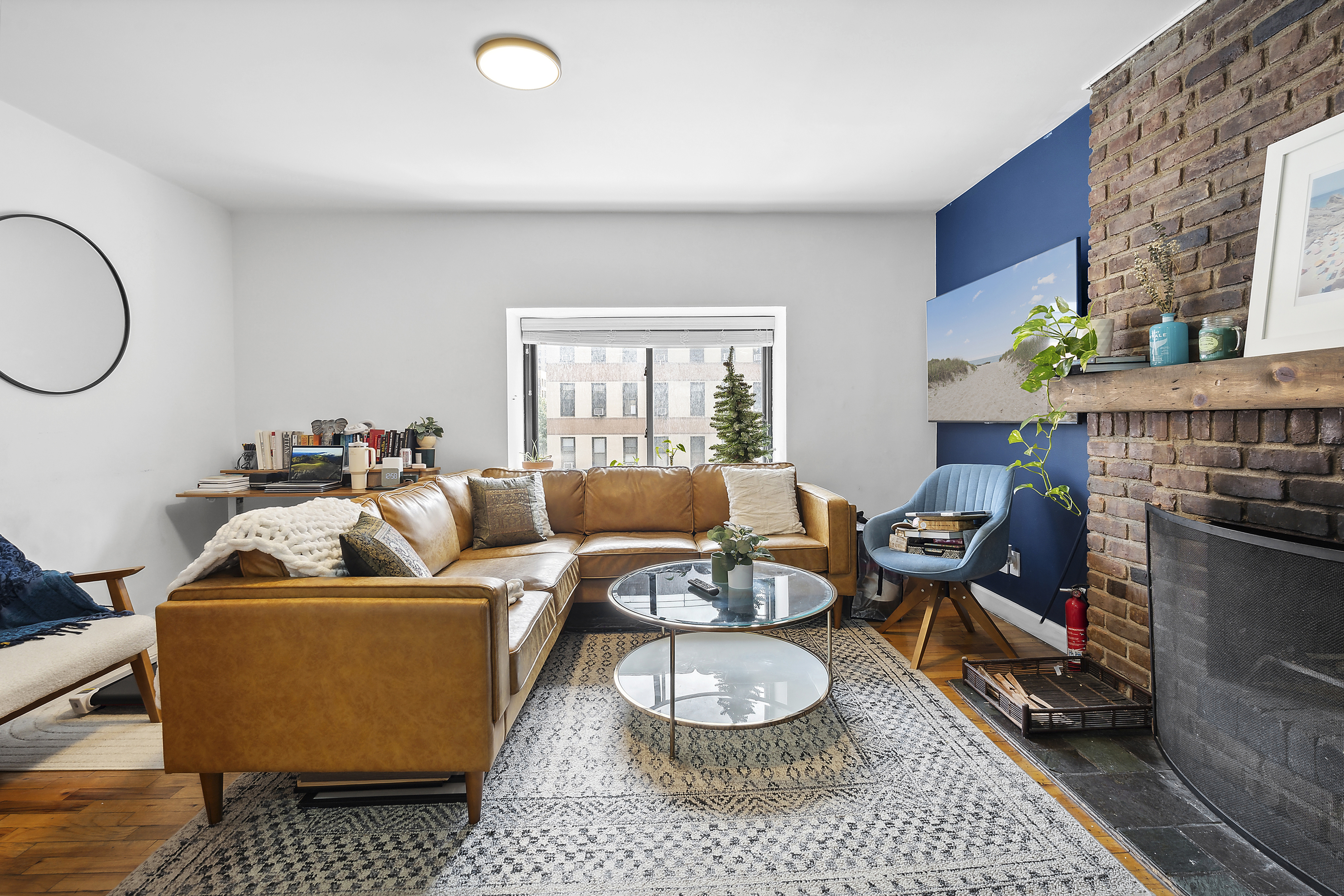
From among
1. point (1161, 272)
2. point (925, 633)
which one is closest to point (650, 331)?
point (925, 633)

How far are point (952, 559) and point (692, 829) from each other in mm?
1792

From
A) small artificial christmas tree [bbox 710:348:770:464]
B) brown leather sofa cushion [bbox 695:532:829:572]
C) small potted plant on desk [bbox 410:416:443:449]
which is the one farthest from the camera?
small artificial christmas tree [bbox 710:348:770:464]

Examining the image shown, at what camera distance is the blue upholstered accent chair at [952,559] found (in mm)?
2730

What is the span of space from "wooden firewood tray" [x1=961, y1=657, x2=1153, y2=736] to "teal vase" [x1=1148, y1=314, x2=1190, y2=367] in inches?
43.1

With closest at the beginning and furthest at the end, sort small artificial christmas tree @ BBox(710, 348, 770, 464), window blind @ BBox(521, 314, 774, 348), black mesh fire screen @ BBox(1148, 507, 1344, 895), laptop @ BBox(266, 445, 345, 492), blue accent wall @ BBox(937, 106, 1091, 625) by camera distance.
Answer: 1. black mesh fire screen @ BBox(1148, 507, 1344, 895)
2. blue accent wall @ BBox(937, 106, 1091, 625)
3. laptop @ BBox(266, 445, 345, 492)
4. small artificial christmas tree @ BBox(710, 348, 770, 464)
5. window blind @ BBox(521, 314, 774, 348)

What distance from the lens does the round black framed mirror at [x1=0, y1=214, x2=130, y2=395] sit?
8.80 ft

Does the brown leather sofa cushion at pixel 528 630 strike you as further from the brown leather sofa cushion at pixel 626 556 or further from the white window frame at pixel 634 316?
the white window frame at pixel 634 316

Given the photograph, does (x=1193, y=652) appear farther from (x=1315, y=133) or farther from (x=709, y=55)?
(x=709, y=55)

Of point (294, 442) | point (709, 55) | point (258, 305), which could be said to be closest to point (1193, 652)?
point (709, 55)

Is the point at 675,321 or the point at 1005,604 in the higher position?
the point at 675,321

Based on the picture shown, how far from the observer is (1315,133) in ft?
5.36

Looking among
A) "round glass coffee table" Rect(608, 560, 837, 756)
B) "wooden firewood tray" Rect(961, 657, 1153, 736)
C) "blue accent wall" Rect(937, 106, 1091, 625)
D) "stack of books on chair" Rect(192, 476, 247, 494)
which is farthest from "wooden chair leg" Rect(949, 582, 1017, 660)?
"stack of books on chair" Rect(192, 476, 247, 494)

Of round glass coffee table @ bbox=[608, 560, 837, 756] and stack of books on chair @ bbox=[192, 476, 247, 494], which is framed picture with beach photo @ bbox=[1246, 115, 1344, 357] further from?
stack of books on chair @ bbox=[192, 476, 247, 494]

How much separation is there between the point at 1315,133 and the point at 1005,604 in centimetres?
247
